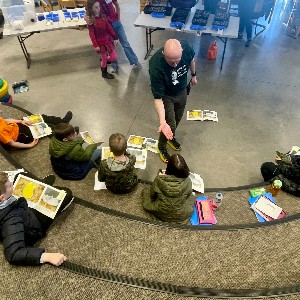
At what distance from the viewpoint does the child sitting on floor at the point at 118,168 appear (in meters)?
3.00

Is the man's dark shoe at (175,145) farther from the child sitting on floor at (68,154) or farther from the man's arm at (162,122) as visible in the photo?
the child sitting on floor at (68,154)

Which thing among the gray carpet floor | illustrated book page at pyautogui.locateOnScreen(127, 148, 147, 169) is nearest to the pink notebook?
the gray carpet floor

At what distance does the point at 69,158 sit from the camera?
3.35 m

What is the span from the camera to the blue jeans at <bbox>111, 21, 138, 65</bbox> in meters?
5.58

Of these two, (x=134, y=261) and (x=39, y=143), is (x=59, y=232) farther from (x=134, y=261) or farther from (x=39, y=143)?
(x=39, y=143)

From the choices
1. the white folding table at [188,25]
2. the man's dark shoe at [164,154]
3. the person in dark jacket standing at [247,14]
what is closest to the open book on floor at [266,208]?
the man's dark shoe at [164,154]

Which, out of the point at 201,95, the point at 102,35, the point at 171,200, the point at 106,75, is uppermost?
the point at 102,35

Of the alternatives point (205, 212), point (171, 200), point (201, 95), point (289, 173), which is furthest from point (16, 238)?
point (201, 95)

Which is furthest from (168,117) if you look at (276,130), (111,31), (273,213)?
(111,31)

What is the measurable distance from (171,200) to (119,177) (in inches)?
24.4

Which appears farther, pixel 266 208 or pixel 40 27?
pixel 40 27

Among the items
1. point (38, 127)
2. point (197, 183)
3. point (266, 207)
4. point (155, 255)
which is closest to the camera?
point (155, 255)

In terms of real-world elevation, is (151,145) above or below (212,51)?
below

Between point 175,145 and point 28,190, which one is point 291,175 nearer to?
point 175,145
